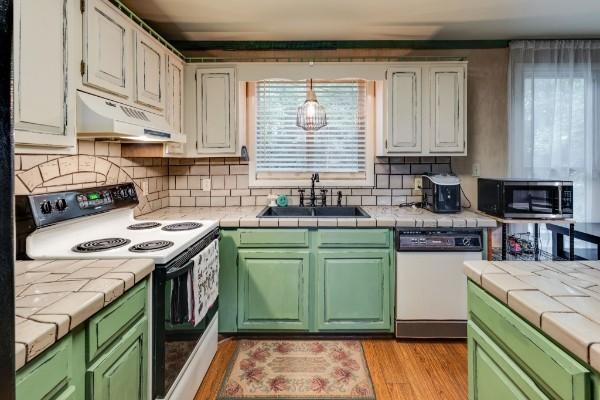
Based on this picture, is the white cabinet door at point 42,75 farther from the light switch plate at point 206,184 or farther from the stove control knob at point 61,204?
the light switch plate at point 206,184

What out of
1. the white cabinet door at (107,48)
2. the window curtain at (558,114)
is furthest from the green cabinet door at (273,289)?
the window curtain at (558,114)

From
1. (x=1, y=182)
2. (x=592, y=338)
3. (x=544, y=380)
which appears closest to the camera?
(x=1, y=182)

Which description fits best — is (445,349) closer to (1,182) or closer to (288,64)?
(288,64)

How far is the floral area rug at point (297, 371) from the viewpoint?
2002 millimetres

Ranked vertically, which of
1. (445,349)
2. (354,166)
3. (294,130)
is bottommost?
(445,349)

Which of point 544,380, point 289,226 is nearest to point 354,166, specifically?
point 289,226

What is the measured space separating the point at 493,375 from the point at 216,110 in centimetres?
252

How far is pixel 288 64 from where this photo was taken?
2.85m

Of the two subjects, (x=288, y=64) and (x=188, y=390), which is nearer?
(x=188, y=390)

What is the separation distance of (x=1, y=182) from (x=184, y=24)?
2637mm

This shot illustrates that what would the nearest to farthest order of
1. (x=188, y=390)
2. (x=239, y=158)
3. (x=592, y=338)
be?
(x=592, y=338)
(x=188, y=390)
(x=239, y=158)

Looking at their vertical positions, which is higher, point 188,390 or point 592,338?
point 592,338

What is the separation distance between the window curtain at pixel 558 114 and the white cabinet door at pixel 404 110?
0.92 m

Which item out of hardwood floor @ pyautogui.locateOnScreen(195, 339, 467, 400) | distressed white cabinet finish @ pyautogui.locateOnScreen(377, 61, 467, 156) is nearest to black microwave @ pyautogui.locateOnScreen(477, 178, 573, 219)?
distressed white cabinet finish @ pyautogui.locateOnScreen(377, 61, 467, 156)
